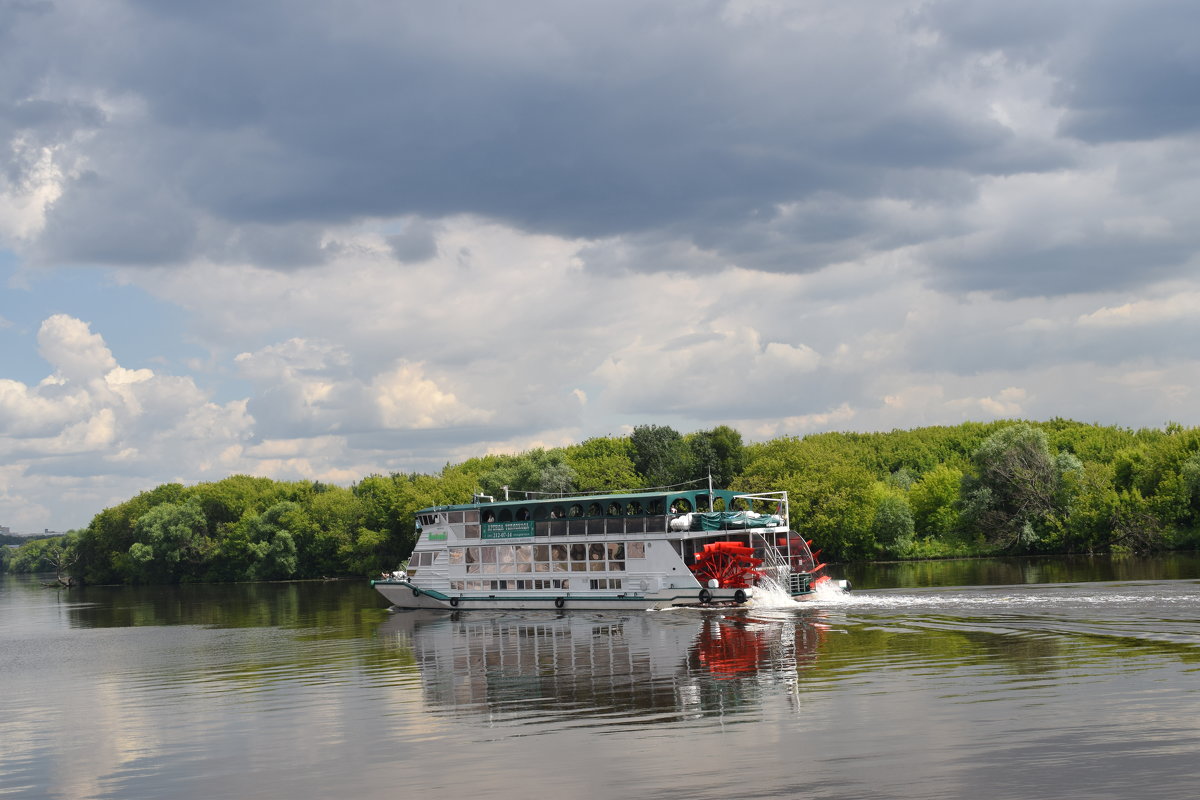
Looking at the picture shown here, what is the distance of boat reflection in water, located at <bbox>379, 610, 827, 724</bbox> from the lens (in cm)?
3491

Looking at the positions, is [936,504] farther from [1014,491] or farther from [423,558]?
[423,558]

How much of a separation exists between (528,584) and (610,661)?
2999 cm

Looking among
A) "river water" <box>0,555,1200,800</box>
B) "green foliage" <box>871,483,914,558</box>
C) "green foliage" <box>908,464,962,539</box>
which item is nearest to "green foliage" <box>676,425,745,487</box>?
"green foliage" <box>871,483,914,558</box>

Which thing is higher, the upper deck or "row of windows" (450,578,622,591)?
the upper deck

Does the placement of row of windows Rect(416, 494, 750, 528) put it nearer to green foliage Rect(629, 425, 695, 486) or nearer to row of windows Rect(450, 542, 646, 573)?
row of windows Rect(450, 542, 646, 573)

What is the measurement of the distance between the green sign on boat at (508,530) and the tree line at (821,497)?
67.1ft

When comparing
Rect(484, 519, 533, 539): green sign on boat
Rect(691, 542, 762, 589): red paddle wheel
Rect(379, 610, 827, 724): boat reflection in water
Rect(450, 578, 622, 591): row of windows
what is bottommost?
Rect(379, 610, 827, 724): boat reflection in water

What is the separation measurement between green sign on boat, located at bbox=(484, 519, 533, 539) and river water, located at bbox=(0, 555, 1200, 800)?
10754 millimetres

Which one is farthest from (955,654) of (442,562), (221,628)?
(221,628)

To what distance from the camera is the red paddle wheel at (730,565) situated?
217 ft

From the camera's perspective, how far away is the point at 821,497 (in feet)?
417

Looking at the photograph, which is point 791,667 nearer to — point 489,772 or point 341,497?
point 489,772

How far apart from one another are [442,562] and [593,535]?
1316 centimetres

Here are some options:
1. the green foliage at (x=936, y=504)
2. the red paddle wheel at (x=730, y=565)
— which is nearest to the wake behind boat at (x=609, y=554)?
the red paddle wheel at (x=730, y=565)
